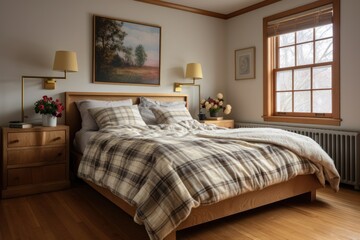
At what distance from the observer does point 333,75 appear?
3.60 metres

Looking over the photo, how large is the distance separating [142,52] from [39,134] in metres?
1.81

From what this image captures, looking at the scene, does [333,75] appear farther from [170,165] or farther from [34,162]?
[34,162]

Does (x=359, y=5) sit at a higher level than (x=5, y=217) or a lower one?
higher

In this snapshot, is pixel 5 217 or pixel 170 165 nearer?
pixel 170 165

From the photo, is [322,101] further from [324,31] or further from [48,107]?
[48,107]

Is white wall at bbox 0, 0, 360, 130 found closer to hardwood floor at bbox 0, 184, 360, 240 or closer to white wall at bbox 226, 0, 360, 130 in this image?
white wall at bbox 226, 0, 360, 130

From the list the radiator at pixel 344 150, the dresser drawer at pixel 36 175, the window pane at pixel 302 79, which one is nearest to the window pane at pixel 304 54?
the window pane at pixel 302 79

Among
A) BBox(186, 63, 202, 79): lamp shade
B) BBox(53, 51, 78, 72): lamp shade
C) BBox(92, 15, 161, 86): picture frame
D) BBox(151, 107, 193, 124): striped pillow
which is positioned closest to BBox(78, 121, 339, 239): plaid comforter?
BBox(151, 107, 193, 124): striped pillow

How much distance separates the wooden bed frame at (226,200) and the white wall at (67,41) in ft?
0.54

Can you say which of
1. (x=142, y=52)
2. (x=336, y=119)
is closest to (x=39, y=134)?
(x=142, y=52)

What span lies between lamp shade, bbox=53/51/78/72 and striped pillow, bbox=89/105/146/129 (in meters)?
0.54

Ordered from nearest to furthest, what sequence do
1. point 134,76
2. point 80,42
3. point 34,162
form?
1. point 34,162
2. point 80,42
3. point 134,76

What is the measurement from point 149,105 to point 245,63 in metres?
1.75

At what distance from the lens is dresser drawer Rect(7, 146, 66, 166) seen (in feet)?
10.1
